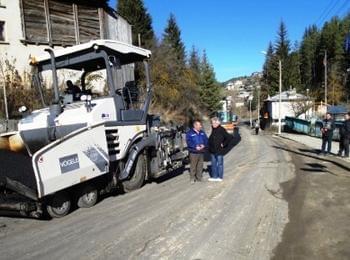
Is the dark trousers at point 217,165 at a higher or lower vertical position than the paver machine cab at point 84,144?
lower

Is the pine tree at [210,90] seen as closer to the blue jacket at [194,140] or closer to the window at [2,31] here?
the window at [2,31]

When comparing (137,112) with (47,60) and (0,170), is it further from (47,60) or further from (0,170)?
(0,170)

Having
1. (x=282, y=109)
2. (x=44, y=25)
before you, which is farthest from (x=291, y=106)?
(x=44, y=25)

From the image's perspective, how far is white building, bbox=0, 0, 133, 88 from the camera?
87.9 ft

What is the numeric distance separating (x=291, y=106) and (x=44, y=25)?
5880cm

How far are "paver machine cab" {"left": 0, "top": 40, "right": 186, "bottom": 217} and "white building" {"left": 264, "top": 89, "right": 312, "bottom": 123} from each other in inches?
2385

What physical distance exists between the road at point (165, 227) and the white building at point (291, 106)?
61951 mm

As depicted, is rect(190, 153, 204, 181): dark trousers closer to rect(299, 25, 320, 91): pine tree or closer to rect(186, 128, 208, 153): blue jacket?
rect(186, 128, 208, 153): blue jacket

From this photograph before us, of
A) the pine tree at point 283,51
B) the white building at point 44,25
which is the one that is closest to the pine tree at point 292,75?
the pine tree at point 283,51

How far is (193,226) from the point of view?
24.8 feet

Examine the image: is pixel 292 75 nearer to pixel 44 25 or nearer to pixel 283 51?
pixel 283 51

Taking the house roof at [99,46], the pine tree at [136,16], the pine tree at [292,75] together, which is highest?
the pine tree at [136,16]

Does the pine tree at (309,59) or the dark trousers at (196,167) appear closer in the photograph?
the dark trousers at (196,167)

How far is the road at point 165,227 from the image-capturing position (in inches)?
251
